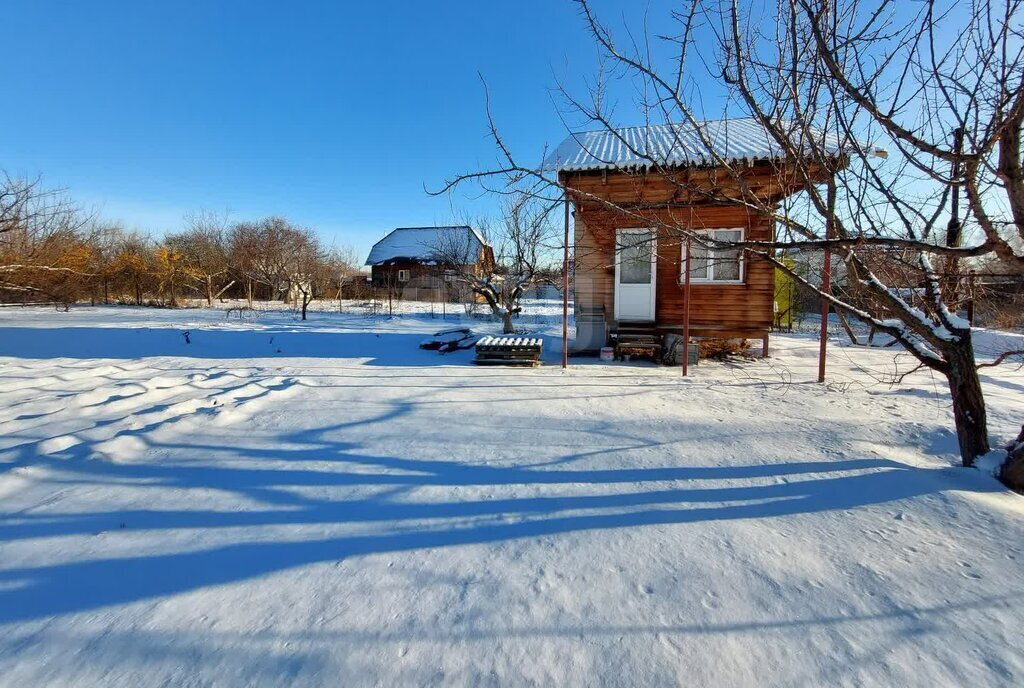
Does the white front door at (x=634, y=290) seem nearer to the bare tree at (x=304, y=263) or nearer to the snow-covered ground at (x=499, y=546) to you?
the snow-covered ground at (x=499, y=546)

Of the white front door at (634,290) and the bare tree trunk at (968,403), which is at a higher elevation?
the white front door at (634,290)

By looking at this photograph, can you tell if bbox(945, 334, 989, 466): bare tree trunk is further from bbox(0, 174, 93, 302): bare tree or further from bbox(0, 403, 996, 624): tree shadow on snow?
bbox(0, 174, 93, 302): bare tree

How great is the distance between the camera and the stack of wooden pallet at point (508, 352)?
290 inches

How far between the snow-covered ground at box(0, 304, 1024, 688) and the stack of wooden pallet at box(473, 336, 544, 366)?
283cm

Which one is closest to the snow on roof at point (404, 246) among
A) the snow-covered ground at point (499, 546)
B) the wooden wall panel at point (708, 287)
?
the wooden wall panel at point (708, 287)

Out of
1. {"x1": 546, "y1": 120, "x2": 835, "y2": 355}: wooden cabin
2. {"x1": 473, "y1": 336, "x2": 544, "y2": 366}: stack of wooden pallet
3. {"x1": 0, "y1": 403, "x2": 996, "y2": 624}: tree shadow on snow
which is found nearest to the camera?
{"x1": 0, "y1": 403, "x2": 996, "y2": 624}: tree shadow on snow

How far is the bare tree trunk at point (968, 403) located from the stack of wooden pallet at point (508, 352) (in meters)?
5.04

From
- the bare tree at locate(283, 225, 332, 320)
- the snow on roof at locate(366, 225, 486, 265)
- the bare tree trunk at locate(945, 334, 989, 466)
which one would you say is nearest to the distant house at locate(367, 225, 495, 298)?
the snow on roof at locate(366, 225, 486, 265)

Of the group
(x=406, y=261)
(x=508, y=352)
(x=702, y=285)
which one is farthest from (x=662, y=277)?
(x=406, y=261)

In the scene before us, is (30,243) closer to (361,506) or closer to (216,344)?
(216,344)

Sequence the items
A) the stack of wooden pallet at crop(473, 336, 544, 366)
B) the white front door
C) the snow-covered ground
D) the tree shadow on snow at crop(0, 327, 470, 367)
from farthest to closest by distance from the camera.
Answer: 1. the white front door
2. the tree shadow on snow at crop(0, 327, 470, 367)
3. the stack of wooden pallet at crop(473, 336, 544, 366)
4. the snow-covered ground

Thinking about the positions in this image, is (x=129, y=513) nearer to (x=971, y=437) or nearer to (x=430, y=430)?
(x=430, y=430)

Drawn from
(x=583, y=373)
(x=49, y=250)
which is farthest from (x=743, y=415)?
(x=49, y=250)

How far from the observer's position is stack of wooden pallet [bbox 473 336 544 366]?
24.2ft
